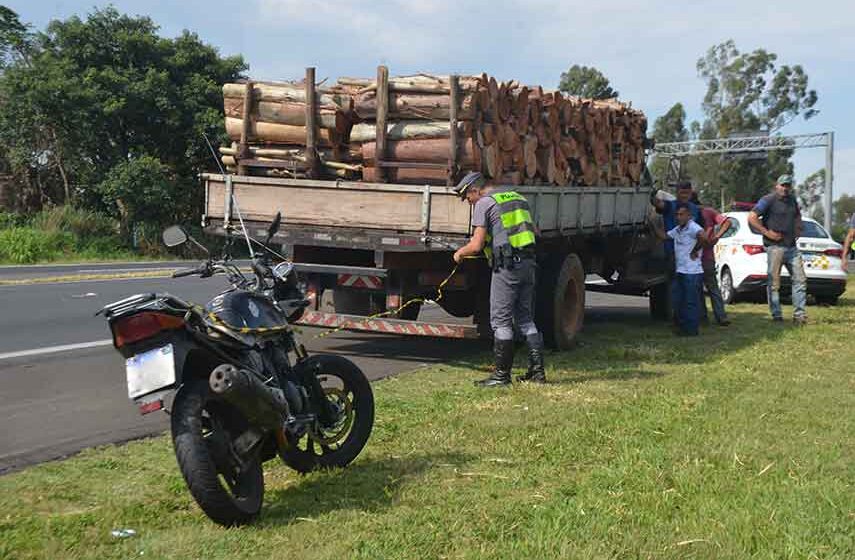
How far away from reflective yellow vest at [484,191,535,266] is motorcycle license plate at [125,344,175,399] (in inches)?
166

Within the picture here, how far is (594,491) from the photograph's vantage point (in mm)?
4723

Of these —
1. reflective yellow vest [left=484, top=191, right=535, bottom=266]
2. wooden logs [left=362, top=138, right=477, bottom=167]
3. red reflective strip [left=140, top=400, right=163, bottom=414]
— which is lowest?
red reflective strip [left=140, top=400, right=163, bottom=414]

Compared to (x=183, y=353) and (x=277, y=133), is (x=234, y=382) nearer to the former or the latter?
(x=183, y=353)

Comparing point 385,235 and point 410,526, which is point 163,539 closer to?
point 410,526

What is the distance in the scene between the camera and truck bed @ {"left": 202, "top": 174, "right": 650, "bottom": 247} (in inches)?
331

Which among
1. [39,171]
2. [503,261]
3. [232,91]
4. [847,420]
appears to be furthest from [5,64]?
[847,420]

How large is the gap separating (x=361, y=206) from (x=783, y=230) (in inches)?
245

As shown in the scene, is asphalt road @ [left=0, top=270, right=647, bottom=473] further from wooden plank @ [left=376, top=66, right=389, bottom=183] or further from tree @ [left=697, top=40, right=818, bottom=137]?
tree @ [left=697, top=40, right=818, bottom=137]

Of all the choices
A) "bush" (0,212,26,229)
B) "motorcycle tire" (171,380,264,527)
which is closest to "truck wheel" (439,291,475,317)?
"motorcycle tire" (171,380,264,527)

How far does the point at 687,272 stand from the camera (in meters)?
11.4

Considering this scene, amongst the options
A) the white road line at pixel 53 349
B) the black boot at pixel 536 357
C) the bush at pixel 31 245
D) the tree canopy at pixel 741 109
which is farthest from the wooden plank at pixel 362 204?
the tree canopy at pixel 741 109

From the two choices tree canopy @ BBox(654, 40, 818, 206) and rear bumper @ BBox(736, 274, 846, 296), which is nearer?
rear bumper @ BBox(736, 274, 846, 296)

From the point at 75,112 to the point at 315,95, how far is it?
26.9m

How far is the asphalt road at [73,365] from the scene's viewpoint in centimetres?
612
